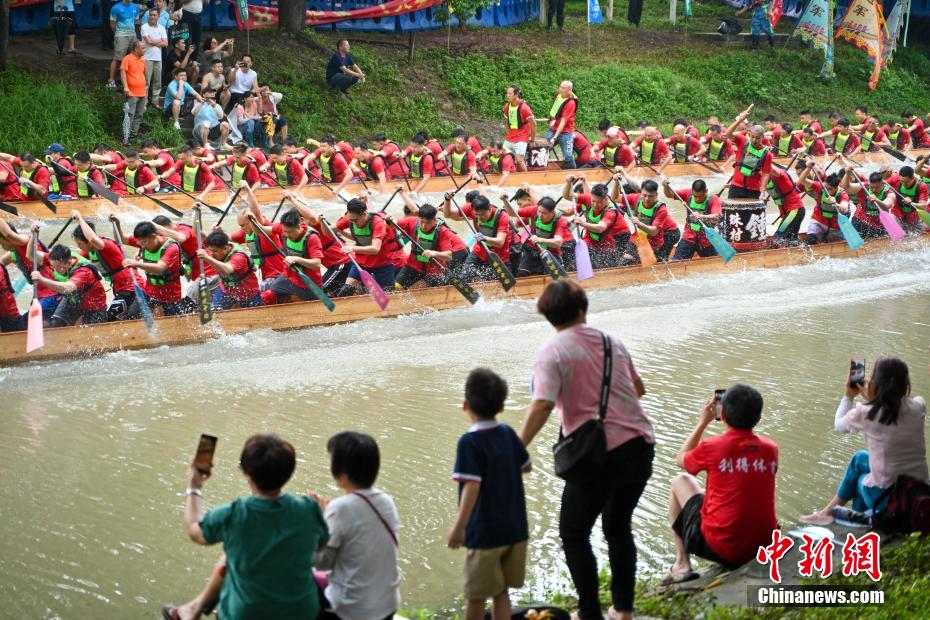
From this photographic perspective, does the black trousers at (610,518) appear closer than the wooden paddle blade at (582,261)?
Yes

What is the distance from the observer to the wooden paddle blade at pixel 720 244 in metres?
12.5

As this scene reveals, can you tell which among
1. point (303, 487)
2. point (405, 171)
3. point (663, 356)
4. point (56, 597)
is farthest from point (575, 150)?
point (56, 597)

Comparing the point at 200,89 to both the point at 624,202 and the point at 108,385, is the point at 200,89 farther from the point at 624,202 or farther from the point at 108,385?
the point at 108,385

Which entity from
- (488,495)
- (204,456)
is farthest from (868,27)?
(204,456)

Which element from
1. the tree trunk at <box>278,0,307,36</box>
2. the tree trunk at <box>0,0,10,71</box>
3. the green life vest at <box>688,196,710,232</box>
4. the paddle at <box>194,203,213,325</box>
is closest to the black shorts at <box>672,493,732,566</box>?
the paddle at <box>194,203,213,325</box>

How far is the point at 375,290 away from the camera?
10289 millimetres

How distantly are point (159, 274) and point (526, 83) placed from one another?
16.9m

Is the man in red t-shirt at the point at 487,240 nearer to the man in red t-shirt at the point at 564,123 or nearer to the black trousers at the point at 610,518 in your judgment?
the black trousers at the point at 610,518

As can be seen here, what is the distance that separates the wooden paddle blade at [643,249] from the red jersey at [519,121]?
6.94 meters

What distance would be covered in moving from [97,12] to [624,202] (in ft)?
46.2

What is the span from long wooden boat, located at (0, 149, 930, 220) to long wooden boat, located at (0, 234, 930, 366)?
5.49m

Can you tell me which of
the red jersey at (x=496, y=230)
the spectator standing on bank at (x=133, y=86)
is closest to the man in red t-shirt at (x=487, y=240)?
the red jersey at (x=496, y=230)

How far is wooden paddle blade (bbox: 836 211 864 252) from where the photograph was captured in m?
13.6

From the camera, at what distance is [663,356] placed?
10031 millimetres
